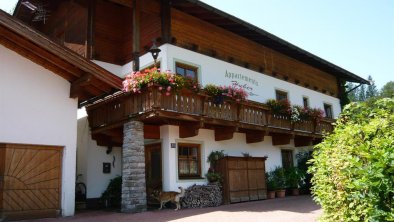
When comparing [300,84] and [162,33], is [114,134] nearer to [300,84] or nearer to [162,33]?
[162,33]

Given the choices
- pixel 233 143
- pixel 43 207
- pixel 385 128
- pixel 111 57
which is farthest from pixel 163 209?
pixel 385 128

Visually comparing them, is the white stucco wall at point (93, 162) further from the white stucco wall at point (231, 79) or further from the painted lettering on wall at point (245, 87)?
the painted lettering on wall at point (245, 87)

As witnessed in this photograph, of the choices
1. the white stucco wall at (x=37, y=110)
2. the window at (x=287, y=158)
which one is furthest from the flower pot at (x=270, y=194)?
the white stucco wall at (x=37, y=110)

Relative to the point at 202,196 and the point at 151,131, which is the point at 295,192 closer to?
the point at 202,196

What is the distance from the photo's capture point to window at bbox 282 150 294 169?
59.1ft

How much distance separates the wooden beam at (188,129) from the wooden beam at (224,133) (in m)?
1.48

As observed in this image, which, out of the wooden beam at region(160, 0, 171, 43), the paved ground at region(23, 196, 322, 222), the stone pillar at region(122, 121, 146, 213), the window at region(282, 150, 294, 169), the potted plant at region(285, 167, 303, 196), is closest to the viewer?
the paved ground at region(23, 196, 322, 222)

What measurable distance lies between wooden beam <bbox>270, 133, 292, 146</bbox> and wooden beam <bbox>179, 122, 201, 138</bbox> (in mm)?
5115

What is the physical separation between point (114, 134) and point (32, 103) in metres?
3.30

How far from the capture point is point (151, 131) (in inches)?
507

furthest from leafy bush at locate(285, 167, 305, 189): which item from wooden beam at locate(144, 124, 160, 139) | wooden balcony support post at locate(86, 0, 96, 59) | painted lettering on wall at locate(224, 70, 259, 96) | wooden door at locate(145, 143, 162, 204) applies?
wooden balcony support post at locate(86, 0, 96, 59)

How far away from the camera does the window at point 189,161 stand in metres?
13.1

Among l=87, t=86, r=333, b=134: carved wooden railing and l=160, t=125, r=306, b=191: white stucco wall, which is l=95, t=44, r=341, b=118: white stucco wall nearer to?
l=87, t=86, r=333, b=134: carved wooden railing

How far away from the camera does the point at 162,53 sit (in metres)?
13.3
